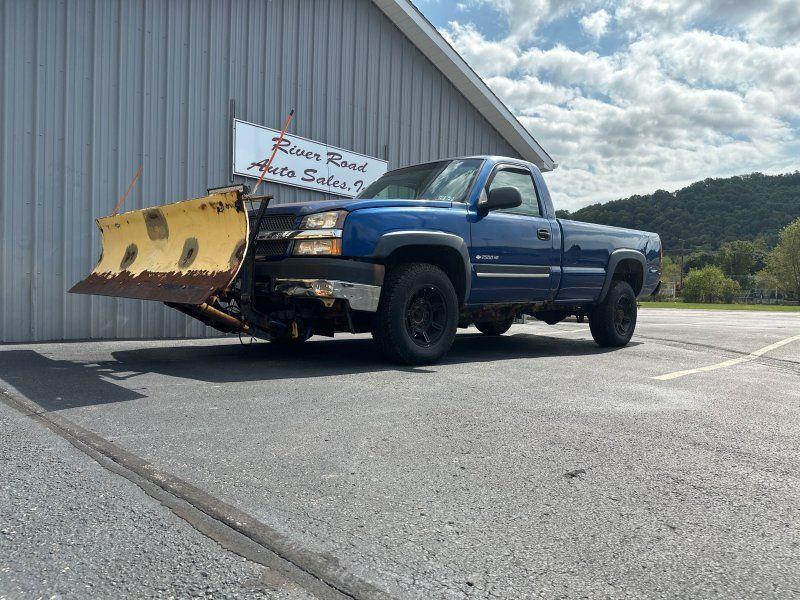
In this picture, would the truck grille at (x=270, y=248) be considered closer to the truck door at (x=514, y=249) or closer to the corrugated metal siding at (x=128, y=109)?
the truck door at (x=514, y=249)

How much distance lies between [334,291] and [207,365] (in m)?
1.42

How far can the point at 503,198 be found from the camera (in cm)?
586

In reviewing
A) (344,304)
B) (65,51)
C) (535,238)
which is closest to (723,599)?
(344,304)

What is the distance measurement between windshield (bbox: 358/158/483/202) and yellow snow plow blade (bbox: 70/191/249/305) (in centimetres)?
168

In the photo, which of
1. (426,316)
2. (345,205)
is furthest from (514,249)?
(345,205)

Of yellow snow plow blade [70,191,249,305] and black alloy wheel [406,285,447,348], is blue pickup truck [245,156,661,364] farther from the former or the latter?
yellow snow plow blade [70,191,249,305]

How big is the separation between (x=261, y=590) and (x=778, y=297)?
321 ft

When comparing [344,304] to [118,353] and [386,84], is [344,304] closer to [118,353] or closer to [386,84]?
[118,353]

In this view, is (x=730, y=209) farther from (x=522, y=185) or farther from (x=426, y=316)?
(x=426, y=316)

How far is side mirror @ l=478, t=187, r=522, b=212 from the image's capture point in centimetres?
585

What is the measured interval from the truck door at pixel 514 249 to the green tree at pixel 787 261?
87.2 m

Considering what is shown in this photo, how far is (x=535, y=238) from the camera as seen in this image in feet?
21.6

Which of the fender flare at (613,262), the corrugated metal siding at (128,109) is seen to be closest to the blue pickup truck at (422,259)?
the fender flare at (613,262)

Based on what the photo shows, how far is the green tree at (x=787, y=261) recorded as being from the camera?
3169 inches
